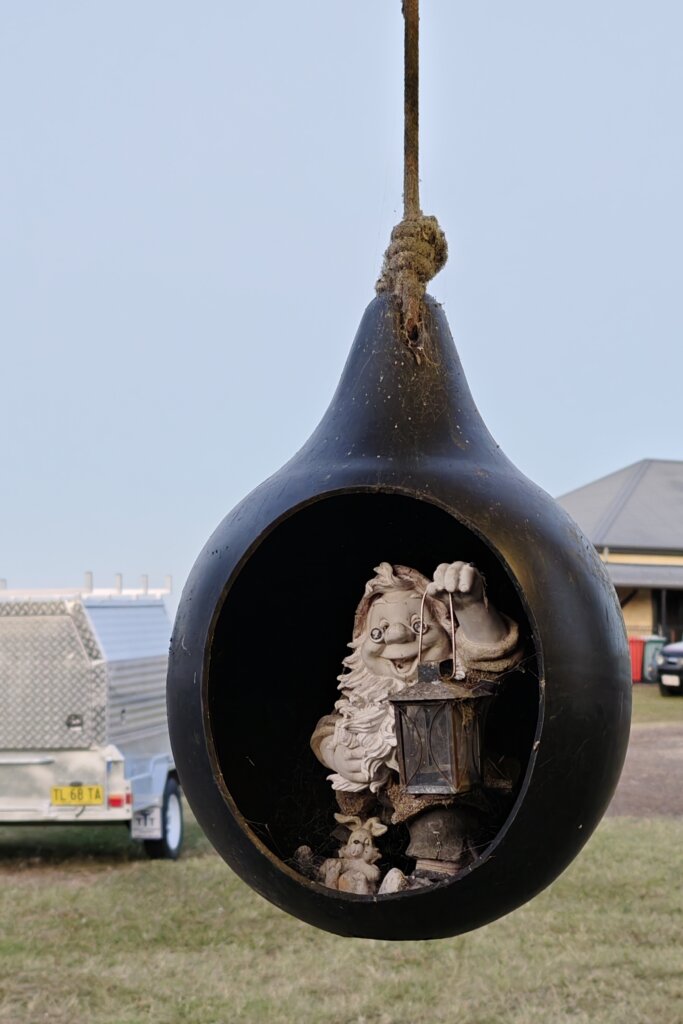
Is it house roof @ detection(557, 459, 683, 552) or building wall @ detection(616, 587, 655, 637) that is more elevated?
house roof @ detection(557, 459, 683, 552)

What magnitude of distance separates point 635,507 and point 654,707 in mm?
9710

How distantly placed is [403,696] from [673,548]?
2462cm

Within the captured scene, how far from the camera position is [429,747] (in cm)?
227

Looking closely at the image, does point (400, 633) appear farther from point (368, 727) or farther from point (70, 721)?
point (70, 721)

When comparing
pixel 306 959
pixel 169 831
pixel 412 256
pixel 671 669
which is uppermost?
pixel 412 256

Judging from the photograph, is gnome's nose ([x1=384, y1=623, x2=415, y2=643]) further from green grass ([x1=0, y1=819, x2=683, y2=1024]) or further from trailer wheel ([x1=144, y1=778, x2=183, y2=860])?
trailer wheel ([x1=144, y1=778, x2=183, y2=860])

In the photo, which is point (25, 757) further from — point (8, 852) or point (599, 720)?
point (599, 720)

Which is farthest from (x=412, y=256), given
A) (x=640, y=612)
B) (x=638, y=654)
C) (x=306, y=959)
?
(x=640, y=612)

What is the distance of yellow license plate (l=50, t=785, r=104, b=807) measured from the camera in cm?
810

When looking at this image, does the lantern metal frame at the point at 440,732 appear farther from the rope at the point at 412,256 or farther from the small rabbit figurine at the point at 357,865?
the rope at the point at 412,256

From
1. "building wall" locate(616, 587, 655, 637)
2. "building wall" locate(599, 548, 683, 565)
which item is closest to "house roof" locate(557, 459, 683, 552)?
"building wall" locate(599, 548, 683, 565)

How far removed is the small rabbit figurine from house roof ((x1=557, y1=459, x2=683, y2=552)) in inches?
879

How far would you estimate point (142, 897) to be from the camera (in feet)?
25.6

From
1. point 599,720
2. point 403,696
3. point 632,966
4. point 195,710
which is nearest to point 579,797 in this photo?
point 599,720
